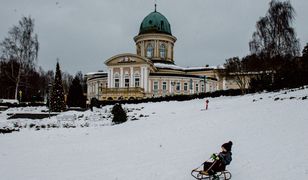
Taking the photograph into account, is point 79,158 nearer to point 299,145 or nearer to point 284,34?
point 299,145

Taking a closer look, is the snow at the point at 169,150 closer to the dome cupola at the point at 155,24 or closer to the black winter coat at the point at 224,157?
the black winter coat at the point at 224,157

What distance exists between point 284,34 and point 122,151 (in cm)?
2881

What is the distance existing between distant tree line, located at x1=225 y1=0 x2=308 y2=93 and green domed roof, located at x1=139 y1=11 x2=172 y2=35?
101 ft

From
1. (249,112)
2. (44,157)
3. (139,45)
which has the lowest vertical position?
(44,157)

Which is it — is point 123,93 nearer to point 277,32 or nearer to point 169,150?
point 277,32

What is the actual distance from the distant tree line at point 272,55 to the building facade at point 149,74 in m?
8.89

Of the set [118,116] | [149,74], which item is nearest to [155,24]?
[149,74]

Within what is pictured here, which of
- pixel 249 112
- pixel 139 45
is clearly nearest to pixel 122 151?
pixel 249 112

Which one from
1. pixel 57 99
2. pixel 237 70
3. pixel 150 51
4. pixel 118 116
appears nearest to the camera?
pixel 118 116

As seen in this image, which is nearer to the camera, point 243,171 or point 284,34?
point 243,171

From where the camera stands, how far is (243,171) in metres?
8.50

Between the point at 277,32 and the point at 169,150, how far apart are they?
28.4 meters

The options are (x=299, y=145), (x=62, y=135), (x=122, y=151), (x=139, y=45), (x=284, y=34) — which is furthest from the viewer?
(x=139, y=45)

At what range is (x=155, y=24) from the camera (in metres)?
65.7
